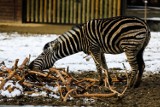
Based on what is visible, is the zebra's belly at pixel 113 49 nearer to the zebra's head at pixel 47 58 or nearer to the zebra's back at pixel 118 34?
the zebra's back at pixel 118 34

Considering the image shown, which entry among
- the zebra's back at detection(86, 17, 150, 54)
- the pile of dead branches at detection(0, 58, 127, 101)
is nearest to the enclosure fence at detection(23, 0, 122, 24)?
the zebra's back at detection(86, 17, 150, 54)

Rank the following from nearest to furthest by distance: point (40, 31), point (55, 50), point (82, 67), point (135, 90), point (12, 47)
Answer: point (135, 90)
point (55, 50)
point (82, 67)
point (12, 47)
point (40, 31)

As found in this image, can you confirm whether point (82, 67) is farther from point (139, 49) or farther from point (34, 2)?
point (34, 2)

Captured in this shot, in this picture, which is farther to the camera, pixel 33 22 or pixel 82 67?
pixel 33 22

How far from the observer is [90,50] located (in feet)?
36.2

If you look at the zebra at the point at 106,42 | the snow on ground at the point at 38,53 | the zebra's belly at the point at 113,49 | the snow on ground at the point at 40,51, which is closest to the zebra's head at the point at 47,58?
the zebra at the point at 106,42

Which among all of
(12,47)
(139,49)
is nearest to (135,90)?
(139,49)

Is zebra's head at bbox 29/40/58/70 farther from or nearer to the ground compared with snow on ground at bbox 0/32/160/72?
farther from the ground

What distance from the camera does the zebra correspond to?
10578 millimetres

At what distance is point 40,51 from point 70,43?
18.5ft

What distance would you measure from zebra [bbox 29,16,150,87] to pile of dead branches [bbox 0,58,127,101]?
61 cm

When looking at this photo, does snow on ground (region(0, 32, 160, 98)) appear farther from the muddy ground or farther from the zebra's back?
the zebra's back

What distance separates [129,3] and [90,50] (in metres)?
24.2

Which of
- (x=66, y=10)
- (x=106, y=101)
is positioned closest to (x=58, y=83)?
(x=106, y=101)
